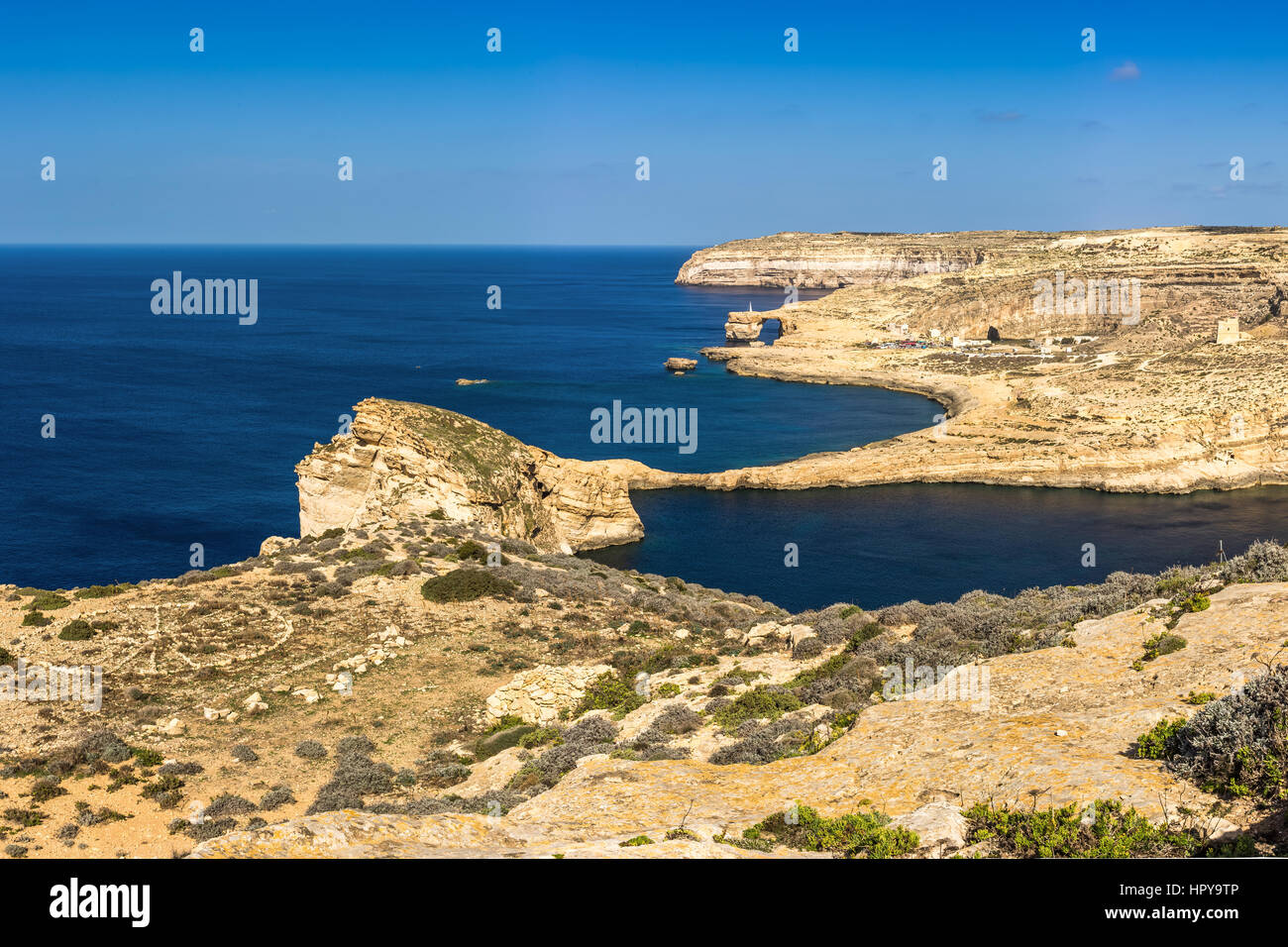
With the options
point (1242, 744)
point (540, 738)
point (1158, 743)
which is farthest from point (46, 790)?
point (1242, 744)

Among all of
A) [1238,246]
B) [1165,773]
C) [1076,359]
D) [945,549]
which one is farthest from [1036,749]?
[1238,246]

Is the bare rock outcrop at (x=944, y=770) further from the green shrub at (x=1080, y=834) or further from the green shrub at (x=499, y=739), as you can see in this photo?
the green shrub at (x=499, y=739)

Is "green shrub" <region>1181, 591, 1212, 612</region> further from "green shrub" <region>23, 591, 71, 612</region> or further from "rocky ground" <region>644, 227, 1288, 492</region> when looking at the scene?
"rocky ground" <region>644, 227, 1288, 492</region>

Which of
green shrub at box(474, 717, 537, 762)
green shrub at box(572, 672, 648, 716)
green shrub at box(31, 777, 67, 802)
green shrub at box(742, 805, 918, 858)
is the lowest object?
green shrub at box(474, 717, 537, 762)

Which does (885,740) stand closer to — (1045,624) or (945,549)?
(1045,624)

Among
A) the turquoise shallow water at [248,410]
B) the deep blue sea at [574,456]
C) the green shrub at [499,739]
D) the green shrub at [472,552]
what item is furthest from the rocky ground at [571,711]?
the turquoise shallow water at [248,410]

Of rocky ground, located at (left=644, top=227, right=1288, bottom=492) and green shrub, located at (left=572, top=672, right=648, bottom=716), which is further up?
rocky ground, located at (left=644, top=227, right=1288, bottom=492)

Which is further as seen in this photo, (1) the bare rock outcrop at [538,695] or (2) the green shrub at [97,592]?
(2) the green shrub at [97,592]

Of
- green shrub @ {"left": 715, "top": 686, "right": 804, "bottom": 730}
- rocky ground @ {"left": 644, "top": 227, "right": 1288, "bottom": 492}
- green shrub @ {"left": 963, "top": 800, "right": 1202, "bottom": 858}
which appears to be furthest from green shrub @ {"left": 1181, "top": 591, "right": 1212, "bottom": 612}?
rocky ground @ {"left": 644, "top": 227, "right": 1288, "bottom": 492}

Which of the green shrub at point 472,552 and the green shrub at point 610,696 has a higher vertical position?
the green shrub at point 472,552
